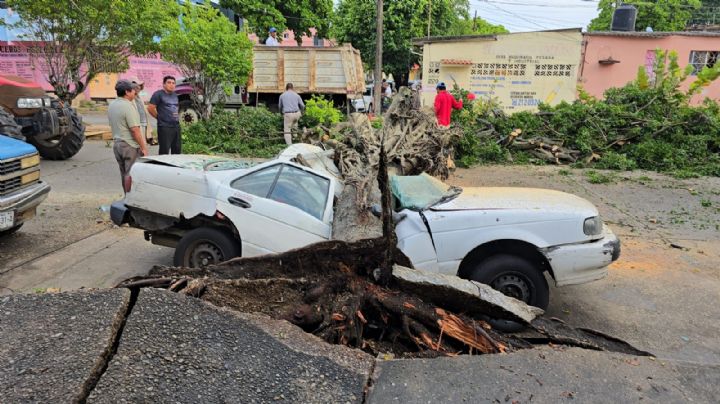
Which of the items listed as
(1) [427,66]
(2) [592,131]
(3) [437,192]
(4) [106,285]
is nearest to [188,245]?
(4) [106,285]

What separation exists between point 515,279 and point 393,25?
26793mm

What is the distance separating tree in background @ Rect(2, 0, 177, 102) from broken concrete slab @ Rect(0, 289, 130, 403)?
11.3 meters

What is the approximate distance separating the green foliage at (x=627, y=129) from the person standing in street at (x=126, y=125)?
311 inches

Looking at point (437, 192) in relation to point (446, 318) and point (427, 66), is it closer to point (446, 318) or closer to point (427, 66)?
point (446, 318)

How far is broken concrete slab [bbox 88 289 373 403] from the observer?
257 cm

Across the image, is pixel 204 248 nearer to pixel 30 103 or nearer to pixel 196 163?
pixel 196 163

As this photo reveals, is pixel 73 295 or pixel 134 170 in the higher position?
→ pixel 134 170

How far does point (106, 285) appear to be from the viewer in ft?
17.0

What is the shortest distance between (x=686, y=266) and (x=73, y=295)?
21.6 ft

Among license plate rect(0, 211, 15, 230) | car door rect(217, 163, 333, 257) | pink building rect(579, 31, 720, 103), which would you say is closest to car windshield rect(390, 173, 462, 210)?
car door rect(217, 163, 333, 257)

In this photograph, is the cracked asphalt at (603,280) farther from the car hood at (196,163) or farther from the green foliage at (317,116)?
the green foliage at (317,116)

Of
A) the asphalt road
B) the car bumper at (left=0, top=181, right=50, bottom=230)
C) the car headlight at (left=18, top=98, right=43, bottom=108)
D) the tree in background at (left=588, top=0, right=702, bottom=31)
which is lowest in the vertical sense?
the asphalt road

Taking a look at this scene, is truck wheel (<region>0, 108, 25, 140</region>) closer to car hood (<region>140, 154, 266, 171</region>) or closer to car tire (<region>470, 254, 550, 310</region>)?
car hood (<region>140, 154, 266, 171</region>)

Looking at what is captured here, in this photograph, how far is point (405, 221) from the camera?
463 cm
